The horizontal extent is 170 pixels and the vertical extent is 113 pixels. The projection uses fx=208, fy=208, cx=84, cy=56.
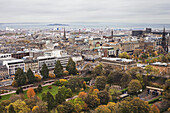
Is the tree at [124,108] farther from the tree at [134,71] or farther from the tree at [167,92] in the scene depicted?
the tree at [134,71]

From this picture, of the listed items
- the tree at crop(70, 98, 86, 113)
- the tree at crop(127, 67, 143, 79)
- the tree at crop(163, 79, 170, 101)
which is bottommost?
the tree at crop(70, 98, 86, 113)

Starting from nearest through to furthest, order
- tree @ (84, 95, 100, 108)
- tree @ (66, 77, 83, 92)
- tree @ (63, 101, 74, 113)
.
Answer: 1. tree @ (63, 101, 74, 113)
2. tree @ (84, 95, 100, 108)
3. tree @ (66, 77, 83, 92)

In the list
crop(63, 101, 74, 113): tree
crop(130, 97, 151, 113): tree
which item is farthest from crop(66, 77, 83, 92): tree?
crop(130, 97, 151, 113): tree

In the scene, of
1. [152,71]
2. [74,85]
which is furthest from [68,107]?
[152,71]

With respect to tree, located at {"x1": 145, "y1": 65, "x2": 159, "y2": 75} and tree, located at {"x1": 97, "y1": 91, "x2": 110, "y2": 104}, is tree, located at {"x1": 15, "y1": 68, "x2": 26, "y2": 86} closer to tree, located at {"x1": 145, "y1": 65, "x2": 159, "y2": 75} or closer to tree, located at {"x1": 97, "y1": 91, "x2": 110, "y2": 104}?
tree, located at {"x1": 97, "y1": 91, "x2": 110, "y2": 104}

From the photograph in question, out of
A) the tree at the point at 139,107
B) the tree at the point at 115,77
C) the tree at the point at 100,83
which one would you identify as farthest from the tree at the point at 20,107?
the tree at the point at 115,77

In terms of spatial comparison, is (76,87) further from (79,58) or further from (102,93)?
(79,58)

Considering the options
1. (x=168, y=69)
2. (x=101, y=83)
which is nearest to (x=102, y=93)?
(x=101, y=83)
